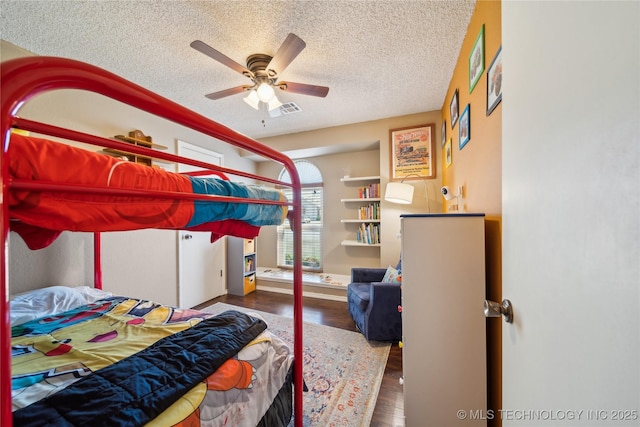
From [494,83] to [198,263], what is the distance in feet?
11.4

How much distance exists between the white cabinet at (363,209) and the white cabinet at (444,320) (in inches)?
79.0

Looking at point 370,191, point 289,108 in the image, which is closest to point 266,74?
point 289,108

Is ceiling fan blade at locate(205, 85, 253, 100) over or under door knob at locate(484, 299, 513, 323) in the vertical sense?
over

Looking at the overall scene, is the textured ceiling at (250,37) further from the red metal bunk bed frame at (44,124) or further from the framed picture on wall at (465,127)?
the red metal bunk bed frame at (44,124)

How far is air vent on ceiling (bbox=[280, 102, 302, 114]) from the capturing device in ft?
8.30

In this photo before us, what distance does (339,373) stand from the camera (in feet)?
5.63

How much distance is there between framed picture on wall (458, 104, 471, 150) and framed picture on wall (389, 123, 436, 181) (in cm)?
104

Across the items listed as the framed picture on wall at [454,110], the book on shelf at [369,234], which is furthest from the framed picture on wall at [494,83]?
the book on shelf at [369,234]

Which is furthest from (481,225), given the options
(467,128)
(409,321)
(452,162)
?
(452,162)

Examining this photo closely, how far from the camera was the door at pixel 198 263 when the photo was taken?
9.29 feet

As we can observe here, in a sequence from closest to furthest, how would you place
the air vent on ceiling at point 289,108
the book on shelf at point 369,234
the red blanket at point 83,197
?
the red blanket at point 83,197, the air vent on ceiling at point 289,108, the book on shelf at point 369,234

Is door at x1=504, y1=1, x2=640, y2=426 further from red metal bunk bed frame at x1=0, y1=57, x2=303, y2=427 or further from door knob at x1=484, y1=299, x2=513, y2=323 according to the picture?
red metal bunk bed frame at x1=0, y1=57, x2=303, y2=427

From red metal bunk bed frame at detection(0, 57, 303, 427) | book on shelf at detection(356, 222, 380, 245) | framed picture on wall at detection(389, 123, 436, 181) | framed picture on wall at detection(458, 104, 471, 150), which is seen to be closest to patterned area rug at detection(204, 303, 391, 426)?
book on shelf at detection(356, 222, 380, 245)

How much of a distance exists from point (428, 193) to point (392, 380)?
6.86ft
